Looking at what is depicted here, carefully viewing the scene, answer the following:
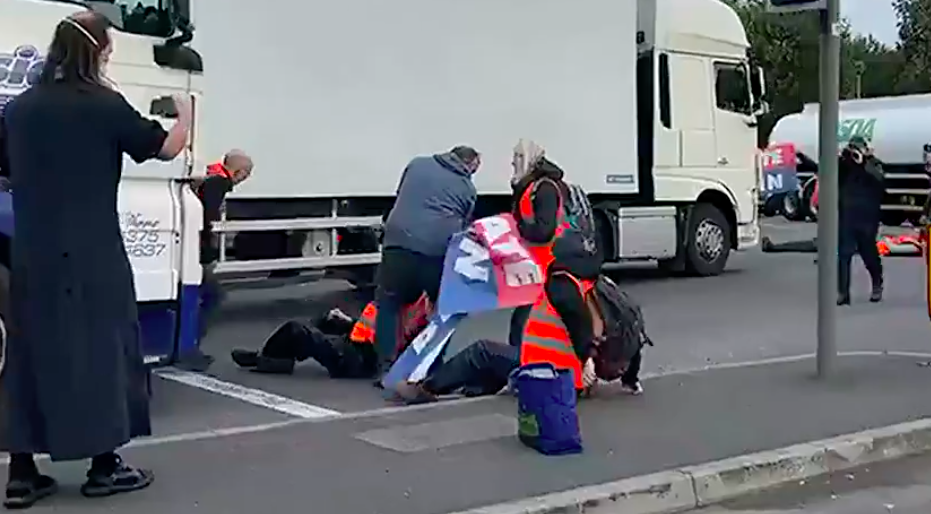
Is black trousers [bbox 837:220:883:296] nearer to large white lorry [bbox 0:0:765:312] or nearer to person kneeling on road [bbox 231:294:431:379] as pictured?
large white lorry [bbox 0:0:765:312]

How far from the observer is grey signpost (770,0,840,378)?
9312 millimetres

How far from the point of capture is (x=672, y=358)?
1128cm

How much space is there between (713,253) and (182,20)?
429 inches

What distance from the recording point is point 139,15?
8734 mm

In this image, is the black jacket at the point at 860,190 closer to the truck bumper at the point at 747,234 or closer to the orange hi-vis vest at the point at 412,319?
the truck bumper at the point at 747,234

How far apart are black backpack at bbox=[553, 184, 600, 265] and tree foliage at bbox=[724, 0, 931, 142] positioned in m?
37.8

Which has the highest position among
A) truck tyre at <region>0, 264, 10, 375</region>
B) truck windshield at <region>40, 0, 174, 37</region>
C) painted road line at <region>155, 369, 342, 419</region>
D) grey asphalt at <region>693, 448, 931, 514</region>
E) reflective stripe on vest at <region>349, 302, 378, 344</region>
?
truck windshield at <region>40, 0, 174, 37</region>

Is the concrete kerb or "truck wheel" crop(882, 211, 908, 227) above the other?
"truck wheel" crop(882, 211, 908, 227)

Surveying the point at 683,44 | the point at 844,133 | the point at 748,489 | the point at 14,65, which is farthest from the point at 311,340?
the point at 844,133

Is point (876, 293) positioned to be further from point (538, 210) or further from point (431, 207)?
point (538, 210)

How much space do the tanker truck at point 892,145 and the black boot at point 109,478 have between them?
25173mm

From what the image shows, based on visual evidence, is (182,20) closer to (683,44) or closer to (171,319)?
(171,319)

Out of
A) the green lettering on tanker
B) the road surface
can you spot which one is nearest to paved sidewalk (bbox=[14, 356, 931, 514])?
the road surface

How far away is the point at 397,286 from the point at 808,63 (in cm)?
4560
